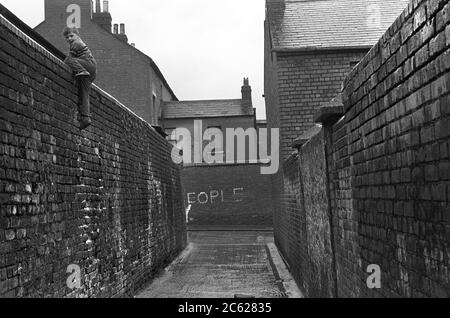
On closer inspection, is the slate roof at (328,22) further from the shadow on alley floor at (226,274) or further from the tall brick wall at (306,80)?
the shadow on alley floor at (226,274)

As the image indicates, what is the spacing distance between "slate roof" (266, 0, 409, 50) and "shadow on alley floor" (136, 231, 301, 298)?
6.55 meters

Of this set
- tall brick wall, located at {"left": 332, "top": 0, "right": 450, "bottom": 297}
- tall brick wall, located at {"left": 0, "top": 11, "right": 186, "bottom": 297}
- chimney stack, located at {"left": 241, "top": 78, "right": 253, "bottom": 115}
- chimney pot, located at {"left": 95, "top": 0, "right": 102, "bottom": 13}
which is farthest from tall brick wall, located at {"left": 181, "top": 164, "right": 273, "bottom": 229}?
tall brick wall, located at {"left": 332, "top": 0, "right": 450, "bottom": 297}

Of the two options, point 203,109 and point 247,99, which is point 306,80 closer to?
point 247,99

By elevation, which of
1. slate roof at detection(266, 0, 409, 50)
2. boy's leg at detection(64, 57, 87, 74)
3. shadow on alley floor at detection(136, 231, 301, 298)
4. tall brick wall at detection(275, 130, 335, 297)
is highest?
slate roof at detection(266, 0, 409, 50)

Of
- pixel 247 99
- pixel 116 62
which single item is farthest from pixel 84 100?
pixel 247 99

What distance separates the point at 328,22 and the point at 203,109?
22206mm

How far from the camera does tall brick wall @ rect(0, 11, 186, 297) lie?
4.84m

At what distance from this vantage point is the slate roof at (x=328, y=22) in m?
15.8

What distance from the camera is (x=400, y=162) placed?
12.2ft

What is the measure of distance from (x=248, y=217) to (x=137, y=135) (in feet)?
64.3

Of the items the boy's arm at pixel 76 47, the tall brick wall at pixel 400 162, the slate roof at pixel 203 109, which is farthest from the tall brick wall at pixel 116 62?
the tall brick wall at pixel 400 162

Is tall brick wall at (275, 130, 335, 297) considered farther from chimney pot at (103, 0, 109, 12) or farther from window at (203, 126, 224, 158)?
chimney pot at (103, 0, 109, 12)

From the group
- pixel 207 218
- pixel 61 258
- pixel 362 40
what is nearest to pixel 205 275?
pixel 61 258

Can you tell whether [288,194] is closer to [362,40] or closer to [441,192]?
[362,40]
